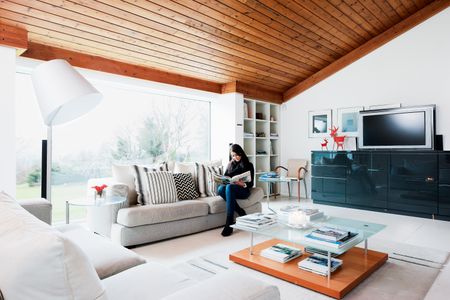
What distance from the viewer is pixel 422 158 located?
184 inches

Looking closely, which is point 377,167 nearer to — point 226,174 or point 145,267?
point 226,174

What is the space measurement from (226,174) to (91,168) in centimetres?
206

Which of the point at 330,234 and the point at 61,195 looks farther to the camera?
the point at 61,195

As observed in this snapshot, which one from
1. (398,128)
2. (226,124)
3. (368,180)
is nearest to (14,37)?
(226,124)

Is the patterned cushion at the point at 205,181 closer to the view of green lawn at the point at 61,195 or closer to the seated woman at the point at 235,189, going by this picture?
the seated woman at the point at 235,189

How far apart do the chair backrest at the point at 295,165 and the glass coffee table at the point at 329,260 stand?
128 inches

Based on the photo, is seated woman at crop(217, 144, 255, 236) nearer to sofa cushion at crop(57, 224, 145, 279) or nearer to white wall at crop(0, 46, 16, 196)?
sofa cushion at crop(57, 224, 145, 279)

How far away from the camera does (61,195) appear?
4445 millimetres

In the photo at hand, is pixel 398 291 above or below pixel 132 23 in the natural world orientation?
below

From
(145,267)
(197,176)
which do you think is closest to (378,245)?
(197,176)

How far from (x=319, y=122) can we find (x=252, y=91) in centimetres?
152

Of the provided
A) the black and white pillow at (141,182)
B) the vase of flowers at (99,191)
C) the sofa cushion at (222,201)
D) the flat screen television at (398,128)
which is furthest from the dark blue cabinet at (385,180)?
the vase of flowers at (99,191)

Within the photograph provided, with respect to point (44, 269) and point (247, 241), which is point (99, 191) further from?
point (44, 269)

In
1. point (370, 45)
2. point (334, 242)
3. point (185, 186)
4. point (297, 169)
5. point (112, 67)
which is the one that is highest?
point (370, 45)
